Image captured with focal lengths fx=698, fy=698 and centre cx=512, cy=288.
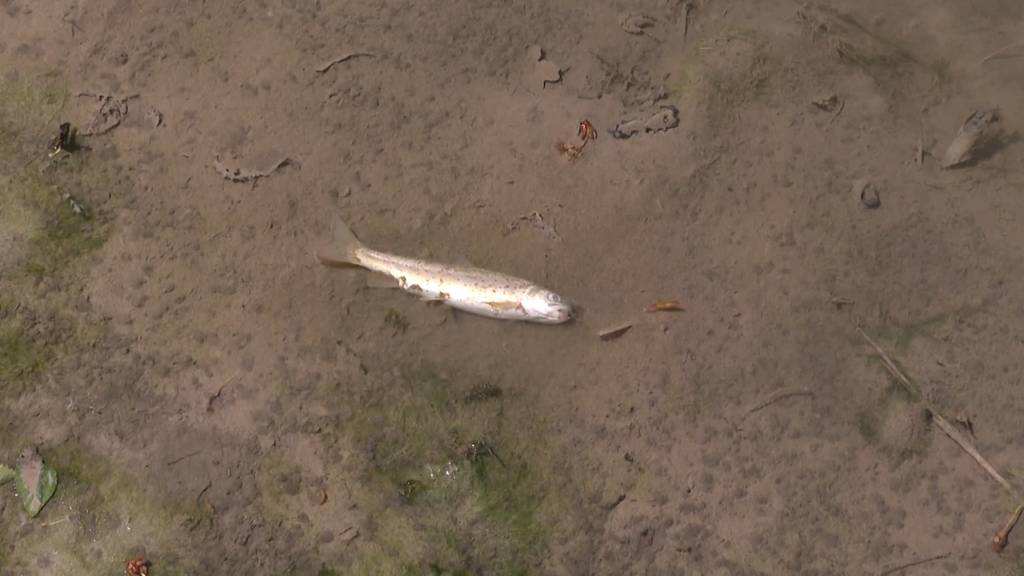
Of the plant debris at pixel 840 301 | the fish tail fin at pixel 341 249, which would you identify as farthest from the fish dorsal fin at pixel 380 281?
the plant debris at pixel 840 301

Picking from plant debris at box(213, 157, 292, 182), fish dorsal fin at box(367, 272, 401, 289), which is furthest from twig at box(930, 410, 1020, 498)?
plant debris at box(213, 157, 292, 182)

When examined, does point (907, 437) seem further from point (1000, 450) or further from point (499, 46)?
point (499, 46)

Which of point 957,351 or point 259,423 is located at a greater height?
point 957,351

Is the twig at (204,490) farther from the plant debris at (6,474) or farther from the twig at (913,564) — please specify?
the twig at (913,564)

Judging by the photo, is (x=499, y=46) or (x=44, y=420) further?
(x=499, y=46)

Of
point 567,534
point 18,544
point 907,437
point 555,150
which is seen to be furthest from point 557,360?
point 18,544

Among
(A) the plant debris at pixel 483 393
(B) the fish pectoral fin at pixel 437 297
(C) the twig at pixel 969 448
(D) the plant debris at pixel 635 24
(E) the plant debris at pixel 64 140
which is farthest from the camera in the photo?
(D) the plant debris at pixel 635 24
